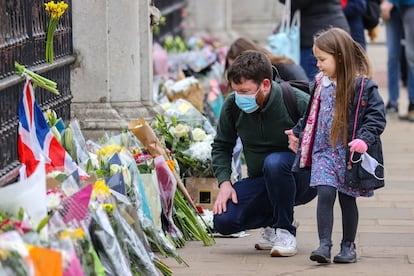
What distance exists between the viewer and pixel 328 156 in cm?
600

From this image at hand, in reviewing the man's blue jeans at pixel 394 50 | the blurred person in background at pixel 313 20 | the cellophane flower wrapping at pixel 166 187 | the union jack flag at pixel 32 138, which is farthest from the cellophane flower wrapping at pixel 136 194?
the man's blue jeans at pixel 394 50

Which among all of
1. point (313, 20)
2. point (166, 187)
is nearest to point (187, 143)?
point (166, 187)

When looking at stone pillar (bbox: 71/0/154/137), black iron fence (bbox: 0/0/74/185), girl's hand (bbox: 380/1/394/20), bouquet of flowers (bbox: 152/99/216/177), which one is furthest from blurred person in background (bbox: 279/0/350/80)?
black iron fence (bbox: 0/0/74/185)

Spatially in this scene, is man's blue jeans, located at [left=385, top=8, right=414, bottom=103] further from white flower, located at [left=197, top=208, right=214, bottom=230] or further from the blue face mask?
the blue face mask

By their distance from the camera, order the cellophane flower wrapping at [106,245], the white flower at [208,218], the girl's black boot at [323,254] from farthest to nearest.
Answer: the white flower at [208,218] → the girl's black boot at [323,254] → the cellophane flower wrapping at [106,245]

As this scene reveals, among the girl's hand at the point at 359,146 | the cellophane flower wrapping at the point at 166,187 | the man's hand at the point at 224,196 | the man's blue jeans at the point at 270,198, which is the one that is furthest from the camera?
the cellophane flower wrapping at the point at 166,187

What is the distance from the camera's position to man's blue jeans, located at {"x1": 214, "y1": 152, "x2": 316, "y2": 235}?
20.5ft

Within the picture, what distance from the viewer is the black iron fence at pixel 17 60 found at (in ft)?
18.1

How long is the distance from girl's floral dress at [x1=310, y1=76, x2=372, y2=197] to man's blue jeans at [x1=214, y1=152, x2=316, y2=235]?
0.88 feet

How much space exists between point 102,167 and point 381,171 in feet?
4.57

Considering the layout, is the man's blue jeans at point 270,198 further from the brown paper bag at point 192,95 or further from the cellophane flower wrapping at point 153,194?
the brown paper bag at point 192,95

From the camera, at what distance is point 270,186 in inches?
248

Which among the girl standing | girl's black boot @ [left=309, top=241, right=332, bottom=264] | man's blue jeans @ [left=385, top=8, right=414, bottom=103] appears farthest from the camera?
man's blue jeans @ [left=385, top=8, right=414, bottom=103]

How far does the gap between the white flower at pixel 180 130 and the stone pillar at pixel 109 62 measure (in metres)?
0.29
